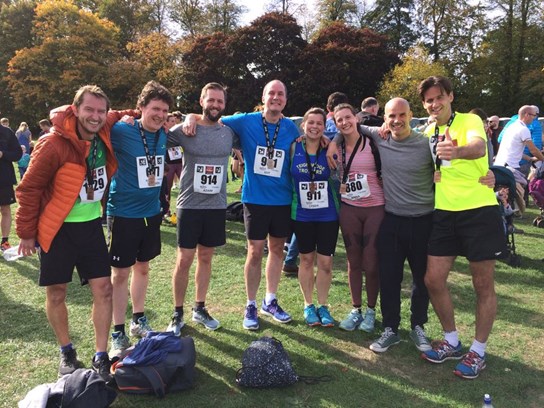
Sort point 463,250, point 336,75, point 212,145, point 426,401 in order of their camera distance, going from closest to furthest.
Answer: point 426,401
point 463,250
point 212,145
point 336,75

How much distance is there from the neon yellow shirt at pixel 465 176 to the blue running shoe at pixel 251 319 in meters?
1.96

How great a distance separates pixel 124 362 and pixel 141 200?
1218 mm

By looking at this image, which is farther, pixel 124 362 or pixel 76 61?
pixel 76 61

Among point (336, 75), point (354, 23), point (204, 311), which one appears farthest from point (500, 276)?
point (354, 23)

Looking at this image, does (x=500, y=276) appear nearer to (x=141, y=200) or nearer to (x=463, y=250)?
(x=463, y=250)

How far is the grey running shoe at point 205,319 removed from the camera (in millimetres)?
3866

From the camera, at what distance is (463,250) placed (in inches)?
124

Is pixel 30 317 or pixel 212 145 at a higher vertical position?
pixel 212 145

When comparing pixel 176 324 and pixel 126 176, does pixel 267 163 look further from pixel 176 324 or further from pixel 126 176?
pixel 176 324

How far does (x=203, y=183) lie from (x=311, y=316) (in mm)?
1607

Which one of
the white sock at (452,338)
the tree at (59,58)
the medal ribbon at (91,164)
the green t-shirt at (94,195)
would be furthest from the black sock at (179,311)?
the tree at (59,58)

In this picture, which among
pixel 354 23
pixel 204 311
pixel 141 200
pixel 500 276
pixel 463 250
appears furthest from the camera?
pixel 354 23

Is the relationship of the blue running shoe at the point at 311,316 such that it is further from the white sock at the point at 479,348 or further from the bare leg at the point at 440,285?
the white sock at the point at 479,348

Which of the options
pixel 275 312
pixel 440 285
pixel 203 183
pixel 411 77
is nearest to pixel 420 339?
pixel 440 285
